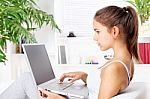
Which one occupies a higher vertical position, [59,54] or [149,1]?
[149,1]

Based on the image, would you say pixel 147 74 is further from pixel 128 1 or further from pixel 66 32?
pixel 66 32

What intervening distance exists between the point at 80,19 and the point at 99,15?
184 cm

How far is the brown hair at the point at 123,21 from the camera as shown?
4.94 ft

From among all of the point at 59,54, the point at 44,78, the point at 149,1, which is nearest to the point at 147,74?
the point at 149,1

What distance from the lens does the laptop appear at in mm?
1589

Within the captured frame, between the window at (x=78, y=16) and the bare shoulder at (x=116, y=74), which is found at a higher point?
the window at (x=78, y=16)

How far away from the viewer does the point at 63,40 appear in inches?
133

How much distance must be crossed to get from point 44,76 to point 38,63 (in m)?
0.13

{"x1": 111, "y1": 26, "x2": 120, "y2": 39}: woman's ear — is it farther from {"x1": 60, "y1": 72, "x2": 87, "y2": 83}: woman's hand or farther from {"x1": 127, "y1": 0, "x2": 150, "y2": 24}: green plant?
{"x1": 127, "y1": 0, "x2": 150, "y2": 24}: green plant

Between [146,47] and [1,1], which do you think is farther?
[146,47]

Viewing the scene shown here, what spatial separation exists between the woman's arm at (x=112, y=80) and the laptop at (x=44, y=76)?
0.18 m

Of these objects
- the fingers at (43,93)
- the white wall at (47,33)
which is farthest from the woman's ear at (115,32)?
the white wall at (47,33)

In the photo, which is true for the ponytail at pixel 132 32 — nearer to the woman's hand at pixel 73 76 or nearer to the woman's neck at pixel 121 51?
Answer: the woman's neck at pixel 121 51

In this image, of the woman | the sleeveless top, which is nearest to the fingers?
the woman
